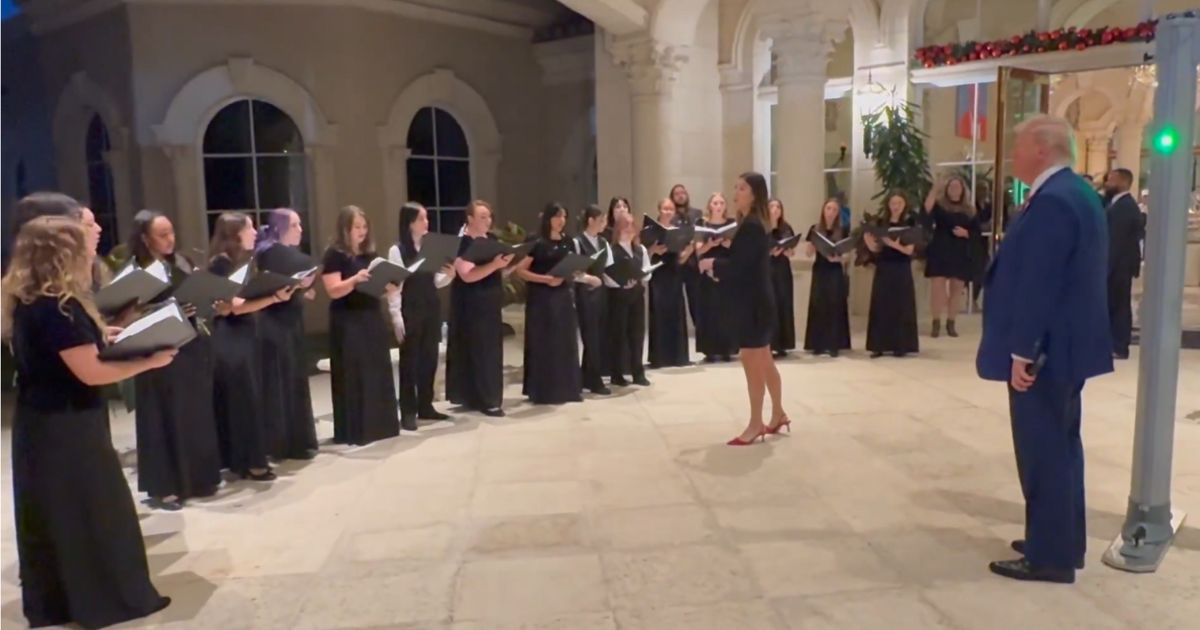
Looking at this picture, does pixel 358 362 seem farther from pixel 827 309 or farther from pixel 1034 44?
pixel 1034 44

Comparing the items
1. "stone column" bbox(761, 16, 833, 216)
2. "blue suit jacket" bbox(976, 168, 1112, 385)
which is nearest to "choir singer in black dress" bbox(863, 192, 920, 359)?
"stone column" bbox(761, 16, 833, 216)

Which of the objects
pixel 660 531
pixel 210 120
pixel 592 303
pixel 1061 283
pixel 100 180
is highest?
pixel 210 120

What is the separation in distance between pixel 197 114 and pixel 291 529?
7868 millimetres

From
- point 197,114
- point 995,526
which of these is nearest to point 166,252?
point 995,526

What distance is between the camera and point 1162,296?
3.44m

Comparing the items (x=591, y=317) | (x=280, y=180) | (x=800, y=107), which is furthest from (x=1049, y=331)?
(x=280, y=180)

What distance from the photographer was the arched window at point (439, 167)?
471 inches

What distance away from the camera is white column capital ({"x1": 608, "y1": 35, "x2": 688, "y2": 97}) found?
9570mm

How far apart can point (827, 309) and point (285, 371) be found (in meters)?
4.80

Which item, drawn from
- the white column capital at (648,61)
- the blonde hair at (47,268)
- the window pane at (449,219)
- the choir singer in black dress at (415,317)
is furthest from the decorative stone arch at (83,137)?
the blonde hair at (47,268)

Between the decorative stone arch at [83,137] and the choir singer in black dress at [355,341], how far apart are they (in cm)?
701

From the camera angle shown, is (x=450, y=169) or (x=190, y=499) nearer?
(x=190, y=499)

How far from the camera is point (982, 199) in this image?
34.8 ft

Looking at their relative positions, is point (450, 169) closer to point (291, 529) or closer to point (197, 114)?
point (197, 114)
